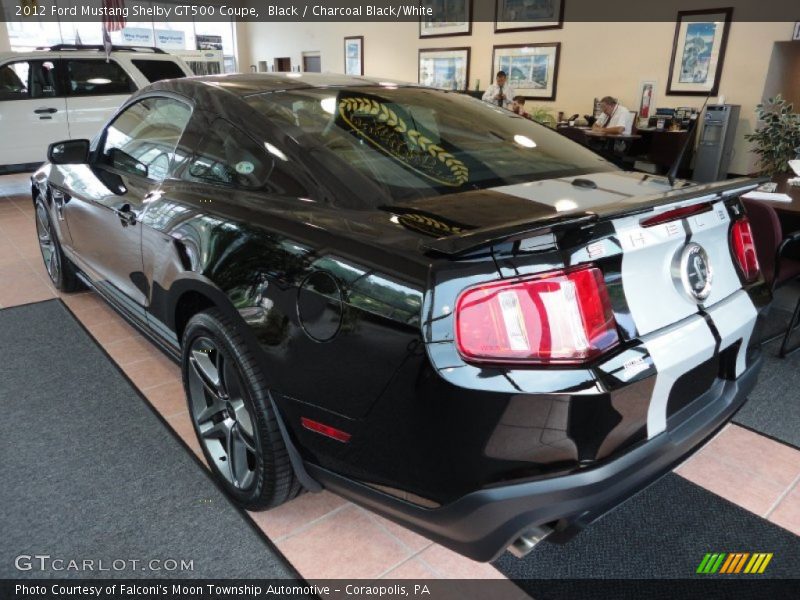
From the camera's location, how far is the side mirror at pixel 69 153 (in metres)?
2.45

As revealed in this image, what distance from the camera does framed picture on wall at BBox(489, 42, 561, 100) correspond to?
951 cm

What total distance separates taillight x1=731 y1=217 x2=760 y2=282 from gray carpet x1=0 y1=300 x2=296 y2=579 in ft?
4.60

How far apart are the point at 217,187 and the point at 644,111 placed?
8.31 metres

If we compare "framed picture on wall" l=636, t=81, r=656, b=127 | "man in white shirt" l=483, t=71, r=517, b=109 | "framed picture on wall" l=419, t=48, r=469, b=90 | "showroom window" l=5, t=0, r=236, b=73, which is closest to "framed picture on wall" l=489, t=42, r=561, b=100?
"man in white shirt" l=483, t=71, r=517, b=109

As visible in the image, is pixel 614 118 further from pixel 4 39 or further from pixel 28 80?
pixel 4 39

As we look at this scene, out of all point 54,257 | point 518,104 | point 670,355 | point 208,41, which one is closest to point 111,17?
point 54,257

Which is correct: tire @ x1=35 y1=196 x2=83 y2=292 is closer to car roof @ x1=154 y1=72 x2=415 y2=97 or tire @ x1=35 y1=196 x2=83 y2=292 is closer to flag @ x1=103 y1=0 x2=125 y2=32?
car roof @ x1=154 y1=72 x2=415 y2=97

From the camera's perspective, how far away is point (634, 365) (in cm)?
109

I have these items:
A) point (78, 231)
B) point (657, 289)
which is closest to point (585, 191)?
point (657, 289)

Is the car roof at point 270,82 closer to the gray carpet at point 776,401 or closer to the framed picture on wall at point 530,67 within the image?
the gray carpet at point 776,401

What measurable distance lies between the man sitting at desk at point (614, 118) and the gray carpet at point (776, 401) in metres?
5.59

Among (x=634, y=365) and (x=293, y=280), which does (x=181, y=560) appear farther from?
(x=634, y=365)

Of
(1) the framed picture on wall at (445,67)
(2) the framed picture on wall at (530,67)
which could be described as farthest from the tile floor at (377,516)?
(1) the framed picture on wall at (445,67)

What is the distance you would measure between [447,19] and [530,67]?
2234 mm
